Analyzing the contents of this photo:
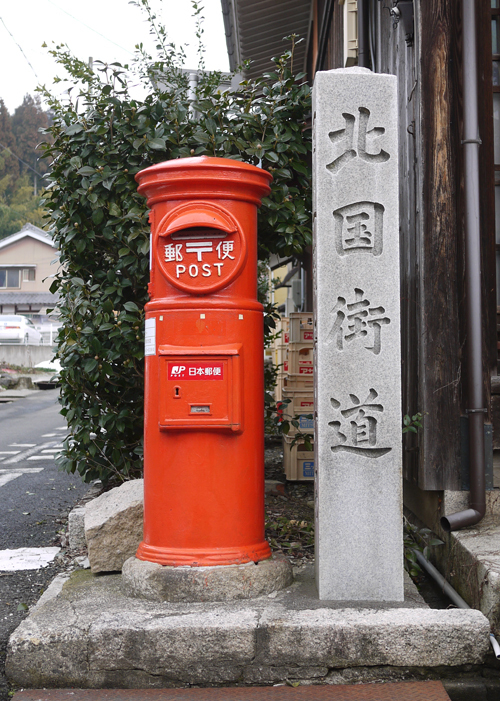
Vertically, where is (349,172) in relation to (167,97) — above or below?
below

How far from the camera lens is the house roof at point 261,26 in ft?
29.0

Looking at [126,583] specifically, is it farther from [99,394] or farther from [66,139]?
[66,139]

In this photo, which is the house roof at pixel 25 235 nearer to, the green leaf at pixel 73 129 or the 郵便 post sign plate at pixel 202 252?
the green leaf at pixel 73 129

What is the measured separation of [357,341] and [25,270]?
153 ft

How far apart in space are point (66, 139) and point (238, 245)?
2.24 metres

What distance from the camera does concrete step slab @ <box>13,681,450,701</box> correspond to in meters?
2.66

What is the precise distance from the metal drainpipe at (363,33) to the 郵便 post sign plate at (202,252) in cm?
302

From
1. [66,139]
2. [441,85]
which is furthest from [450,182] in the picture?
[66,139]

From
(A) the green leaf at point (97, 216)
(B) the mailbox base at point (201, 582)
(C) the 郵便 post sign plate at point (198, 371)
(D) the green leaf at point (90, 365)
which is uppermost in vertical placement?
(A) the green leaf at point (97, 216)

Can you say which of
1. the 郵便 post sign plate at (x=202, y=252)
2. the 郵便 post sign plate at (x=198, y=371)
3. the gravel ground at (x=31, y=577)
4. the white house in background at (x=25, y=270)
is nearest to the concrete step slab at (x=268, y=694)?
the gravel ground at (x=31, y=577)

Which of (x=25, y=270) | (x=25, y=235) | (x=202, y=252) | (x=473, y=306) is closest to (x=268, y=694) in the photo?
(x=202, y=252)

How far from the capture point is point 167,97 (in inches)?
192

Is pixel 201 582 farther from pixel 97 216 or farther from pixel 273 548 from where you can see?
pixel 97 216

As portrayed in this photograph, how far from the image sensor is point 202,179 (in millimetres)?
3213
